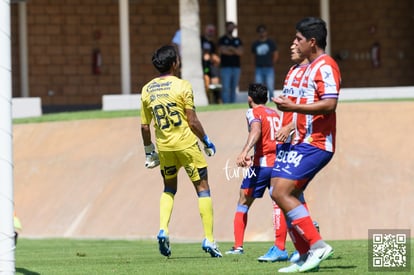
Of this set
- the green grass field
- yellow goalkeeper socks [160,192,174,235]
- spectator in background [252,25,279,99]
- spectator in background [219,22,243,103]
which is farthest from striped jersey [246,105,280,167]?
spectator in background [252,25,279,99]

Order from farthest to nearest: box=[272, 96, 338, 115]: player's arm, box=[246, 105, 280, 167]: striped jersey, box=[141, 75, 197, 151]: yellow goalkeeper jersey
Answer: box=[246, 105, 280, 167]: striped jersey < box=[141, 75, 197, 151]: yellow goalkeeper jersey < box=[272, 96, 338, 115]: player's arm

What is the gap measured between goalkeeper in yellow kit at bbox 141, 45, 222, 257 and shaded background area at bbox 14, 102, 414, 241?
17.9ft

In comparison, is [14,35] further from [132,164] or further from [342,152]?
[342,152]

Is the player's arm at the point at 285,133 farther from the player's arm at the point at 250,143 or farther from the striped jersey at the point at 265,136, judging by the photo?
the striped jersey at the point at 265,136

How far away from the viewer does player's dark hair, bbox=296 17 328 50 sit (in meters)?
9.55

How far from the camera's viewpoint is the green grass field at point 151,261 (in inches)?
404

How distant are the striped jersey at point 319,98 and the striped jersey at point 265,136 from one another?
304cm

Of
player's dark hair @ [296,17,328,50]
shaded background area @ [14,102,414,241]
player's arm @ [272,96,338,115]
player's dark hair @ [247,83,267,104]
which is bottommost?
shaded background area @ [14,102,414,241]

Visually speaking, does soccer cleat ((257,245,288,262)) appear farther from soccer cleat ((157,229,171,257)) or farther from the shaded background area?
the shaded background area

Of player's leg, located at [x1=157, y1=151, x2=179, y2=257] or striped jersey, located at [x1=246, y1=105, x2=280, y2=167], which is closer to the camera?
player's leg, located at [x1=157, y1=151, x2=179, y2=257]

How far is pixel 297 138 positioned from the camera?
9578 millimetres

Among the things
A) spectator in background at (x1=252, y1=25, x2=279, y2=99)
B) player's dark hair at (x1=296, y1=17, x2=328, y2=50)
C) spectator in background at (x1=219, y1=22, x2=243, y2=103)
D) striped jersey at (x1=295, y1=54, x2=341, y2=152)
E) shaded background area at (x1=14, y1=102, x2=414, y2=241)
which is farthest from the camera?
spectator in background at (x1=252, y1=25, x2=279, y2=99)

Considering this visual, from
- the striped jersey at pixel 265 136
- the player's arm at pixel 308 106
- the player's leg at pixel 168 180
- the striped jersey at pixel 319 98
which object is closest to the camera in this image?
the player's arm at pixel 308 106

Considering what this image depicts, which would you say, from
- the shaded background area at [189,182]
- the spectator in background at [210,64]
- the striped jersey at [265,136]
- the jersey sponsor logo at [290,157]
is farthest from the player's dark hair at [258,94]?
the spectator in background at [210,64]
